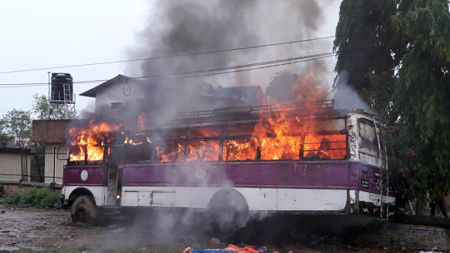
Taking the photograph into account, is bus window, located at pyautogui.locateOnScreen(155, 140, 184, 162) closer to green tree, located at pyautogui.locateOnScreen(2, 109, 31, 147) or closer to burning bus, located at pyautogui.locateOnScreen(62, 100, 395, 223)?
burning bus, located at pyautogui.locateOnScreen(62, 100, 395, 223)

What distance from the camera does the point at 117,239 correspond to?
36.5 feet

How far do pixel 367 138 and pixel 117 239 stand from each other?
6047mm

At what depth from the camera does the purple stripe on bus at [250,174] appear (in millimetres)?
9234

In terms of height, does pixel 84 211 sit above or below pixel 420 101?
below

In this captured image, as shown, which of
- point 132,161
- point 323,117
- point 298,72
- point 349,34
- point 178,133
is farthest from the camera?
point 298,72

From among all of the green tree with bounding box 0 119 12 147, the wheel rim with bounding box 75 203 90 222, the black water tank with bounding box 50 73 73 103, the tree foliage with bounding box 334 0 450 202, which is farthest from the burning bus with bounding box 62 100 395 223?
the green tree with bounding box 0 119 12 147

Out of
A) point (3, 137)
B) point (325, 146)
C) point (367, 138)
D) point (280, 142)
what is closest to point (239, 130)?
point (280, 142)

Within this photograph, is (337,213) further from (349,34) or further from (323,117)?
(349,34)

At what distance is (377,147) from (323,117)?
1471 mm

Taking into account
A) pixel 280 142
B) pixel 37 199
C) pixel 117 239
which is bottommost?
pixel 37 199

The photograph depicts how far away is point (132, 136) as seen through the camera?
1289 centimetres

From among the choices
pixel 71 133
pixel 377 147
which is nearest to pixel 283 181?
pixel 377 147

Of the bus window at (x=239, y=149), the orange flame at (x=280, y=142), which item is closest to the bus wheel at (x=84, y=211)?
the orange flame at (x=280, y=142)

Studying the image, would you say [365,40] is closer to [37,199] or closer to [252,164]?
[252,164]
